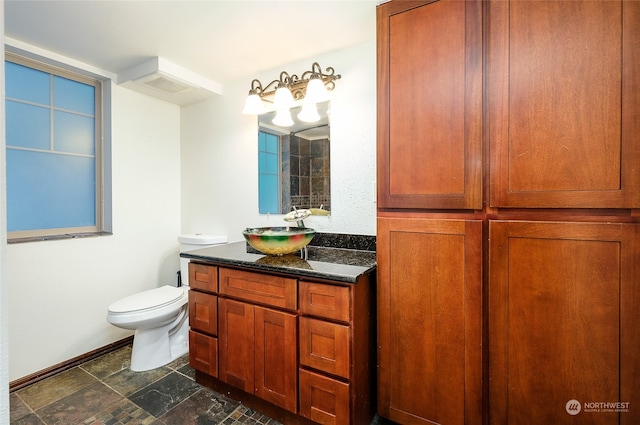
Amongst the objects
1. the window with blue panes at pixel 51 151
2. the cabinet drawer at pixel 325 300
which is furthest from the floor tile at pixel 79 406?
the cabinet drawer at pixel 325 300

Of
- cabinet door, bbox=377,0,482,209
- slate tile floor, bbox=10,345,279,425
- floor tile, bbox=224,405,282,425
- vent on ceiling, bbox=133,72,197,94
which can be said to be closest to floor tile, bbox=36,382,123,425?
slate tile floor, bbox=10,345,279,425

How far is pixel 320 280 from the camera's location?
144cm

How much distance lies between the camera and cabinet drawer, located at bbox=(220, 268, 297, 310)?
1.52 m

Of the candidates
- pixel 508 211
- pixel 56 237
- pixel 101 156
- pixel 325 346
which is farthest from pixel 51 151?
pixel 508 211

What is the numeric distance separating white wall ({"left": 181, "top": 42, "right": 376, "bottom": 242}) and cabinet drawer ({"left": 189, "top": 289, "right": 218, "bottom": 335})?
78cm

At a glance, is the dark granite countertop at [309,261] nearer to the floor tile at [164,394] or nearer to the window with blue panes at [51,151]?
the floor tile at [164,394]

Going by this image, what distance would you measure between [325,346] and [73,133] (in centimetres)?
248

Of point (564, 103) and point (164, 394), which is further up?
point (564, 103)

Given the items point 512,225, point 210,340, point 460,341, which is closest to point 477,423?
point 460,341

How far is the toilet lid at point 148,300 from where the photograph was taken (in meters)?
1.95

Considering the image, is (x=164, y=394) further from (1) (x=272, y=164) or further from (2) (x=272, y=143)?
(2) (x=272, y=143)

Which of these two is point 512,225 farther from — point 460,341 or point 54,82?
point 54,82

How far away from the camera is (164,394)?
1.83 m

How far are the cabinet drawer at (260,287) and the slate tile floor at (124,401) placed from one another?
68cm
